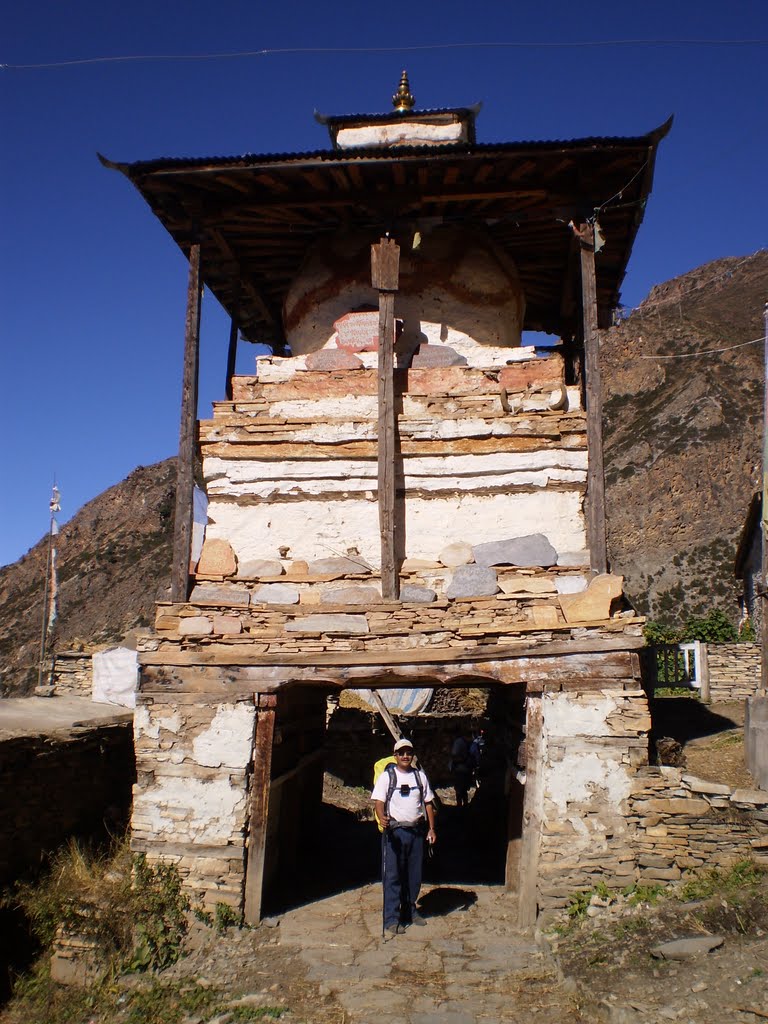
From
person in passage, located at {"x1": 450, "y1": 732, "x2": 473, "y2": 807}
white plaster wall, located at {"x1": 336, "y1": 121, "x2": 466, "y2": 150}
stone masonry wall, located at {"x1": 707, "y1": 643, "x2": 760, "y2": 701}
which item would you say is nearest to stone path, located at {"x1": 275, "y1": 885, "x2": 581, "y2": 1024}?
person in passage, located at {"x1": 450, "y1": 732, "x2": 473, "y2": 807}

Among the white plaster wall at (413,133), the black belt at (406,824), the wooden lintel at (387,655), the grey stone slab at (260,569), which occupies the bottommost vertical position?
the black belt at (406,824)

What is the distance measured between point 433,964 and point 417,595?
2958 millimetres

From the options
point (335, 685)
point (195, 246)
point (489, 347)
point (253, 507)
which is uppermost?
point (195, 246)

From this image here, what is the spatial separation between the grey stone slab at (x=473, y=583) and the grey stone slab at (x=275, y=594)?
1454 mm

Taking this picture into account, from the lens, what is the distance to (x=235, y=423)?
316 inches

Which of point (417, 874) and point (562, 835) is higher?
point (562, 835)

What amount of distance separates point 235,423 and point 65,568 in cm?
5308

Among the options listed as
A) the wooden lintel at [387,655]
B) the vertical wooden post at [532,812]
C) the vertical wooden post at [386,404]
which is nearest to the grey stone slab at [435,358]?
the vertical wooden post at [386,404]

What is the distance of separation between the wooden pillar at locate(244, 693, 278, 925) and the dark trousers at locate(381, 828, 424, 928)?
107 cm

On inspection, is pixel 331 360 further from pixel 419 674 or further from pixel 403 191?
pixel 419 674

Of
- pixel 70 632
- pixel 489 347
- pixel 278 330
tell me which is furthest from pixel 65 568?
pixel 489 347

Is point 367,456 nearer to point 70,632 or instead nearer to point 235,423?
point 235,423

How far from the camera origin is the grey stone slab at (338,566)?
24.8ft

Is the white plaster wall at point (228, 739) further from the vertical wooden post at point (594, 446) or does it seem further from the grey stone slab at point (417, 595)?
the vertical wooden post at point (594, 446)
